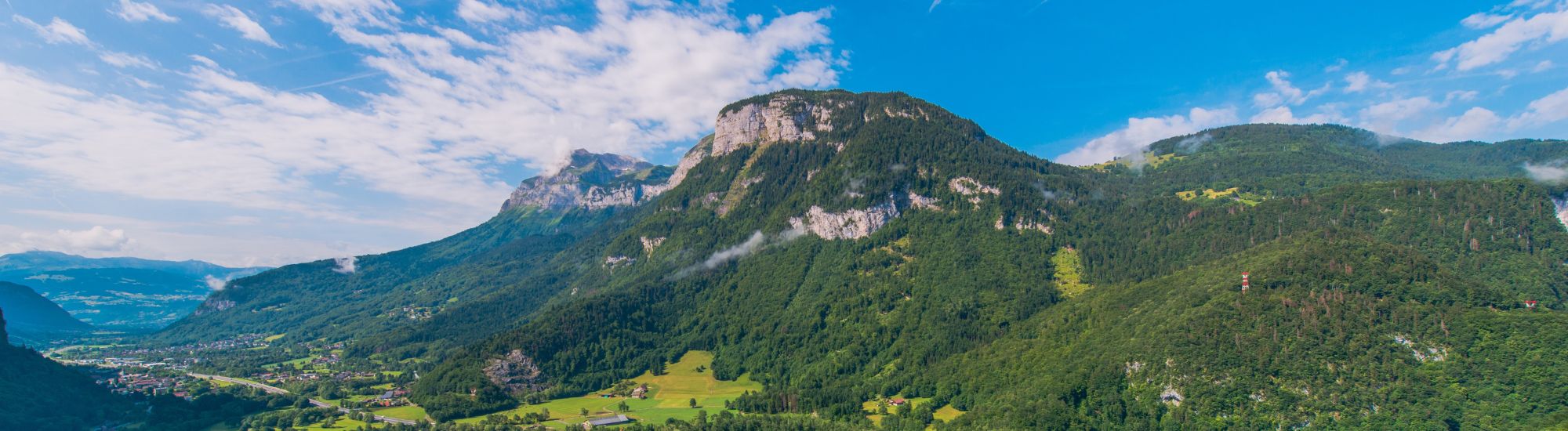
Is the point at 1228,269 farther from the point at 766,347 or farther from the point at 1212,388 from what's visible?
the point at 766,347

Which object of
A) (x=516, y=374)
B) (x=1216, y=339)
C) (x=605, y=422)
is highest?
(x=516, y=374)

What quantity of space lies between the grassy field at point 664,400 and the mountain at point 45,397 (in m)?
79.0

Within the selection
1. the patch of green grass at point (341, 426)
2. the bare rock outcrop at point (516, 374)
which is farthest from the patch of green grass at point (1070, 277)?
the patch of green grass at point (341, 426)

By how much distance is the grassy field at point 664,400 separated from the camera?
490 feet

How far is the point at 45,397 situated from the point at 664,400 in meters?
131

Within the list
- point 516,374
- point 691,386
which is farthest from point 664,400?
point 516,374

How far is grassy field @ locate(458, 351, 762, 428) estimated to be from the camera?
150 m

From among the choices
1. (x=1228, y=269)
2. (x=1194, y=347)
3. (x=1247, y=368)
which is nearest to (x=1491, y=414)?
(x=1247, y=368)

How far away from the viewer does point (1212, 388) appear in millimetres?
118125

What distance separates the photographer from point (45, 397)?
5792 inches

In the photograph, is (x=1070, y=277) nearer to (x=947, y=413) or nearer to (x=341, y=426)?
(x=947, y=413)

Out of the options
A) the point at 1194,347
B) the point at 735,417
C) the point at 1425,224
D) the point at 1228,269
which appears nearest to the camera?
the point at 1194,347

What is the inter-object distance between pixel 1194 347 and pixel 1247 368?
28.8 ft

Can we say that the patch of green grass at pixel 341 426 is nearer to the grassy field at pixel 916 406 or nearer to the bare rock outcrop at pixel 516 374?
the bare rock outcrop at pixel 516 374
